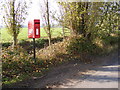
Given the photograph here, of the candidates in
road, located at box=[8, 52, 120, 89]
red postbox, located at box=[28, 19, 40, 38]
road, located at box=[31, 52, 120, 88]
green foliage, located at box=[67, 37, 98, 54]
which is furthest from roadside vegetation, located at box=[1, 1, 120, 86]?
red postbox, located at box=[28, 19, 40, 38]

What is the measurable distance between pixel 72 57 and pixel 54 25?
2.94 m

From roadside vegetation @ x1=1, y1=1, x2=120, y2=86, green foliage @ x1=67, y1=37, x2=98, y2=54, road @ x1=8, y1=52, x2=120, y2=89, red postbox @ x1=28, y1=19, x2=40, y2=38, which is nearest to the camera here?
road @ x1=8, y1=52, x2=120, y2=89

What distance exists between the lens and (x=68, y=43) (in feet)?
25.4

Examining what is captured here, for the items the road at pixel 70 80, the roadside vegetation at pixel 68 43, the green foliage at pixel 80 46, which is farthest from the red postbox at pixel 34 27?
the green foliage at pixel 80 46

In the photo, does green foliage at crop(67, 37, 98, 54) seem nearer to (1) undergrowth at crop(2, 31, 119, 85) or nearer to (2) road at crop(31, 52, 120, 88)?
(1) undergrowth at crop(2, 31, 119, 85)

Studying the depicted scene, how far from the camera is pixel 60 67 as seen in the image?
5.90 meters

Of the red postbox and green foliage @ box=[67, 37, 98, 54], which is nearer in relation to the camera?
the red postbox

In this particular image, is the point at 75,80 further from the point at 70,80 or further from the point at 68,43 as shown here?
the point at 68,43

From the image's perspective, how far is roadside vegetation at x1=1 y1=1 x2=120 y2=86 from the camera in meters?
5.26

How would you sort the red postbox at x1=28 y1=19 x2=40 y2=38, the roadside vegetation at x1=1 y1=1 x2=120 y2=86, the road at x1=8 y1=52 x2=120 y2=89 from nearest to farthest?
the road at x1=8 y1=52 x2=120 y2=89 < the red postbox at x1=28 y1=19 x2=40 y2=38 < the roadside vegetation at x1=1 y1=1 x2=120 y2=86

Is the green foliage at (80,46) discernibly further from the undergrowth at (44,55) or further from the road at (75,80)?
the road at (75,80)

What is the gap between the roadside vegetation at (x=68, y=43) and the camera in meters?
5.26

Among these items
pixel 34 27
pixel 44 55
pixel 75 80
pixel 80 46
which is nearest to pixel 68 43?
pixel 80 46

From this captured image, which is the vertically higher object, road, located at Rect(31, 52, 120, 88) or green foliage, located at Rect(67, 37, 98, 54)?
green foliage, located at Rect(67, 37, 98, 54)
